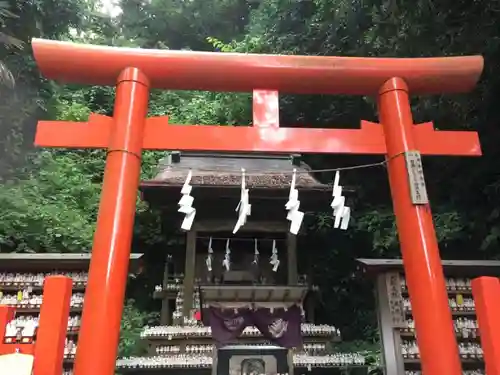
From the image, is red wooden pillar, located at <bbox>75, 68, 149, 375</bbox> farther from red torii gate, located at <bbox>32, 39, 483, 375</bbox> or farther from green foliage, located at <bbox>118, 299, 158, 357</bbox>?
green foliage, located at <bbox>118, 299, 158, 357</bbox>

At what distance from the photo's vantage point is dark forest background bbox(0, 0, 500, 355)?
305 inches

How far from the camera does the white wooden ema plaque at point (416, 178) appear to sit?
3.86 m

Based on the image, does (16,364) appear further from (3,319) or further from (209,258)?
(209,258)

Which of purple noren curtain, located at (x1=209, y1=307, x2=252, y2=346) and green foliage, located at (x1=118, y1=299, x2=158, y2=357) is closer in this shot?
purple noren curtain, located at (x1=209, y1=307, x2=252, y2=346)

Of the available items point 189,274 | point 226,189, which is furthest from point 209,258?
point 226,189

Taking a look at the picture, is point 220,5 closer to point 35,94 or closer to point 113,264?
point 35,94

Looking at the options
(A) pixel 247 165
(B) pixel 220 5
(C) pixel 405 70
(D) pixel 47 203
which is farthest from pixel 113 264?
(B) pixel 220 5

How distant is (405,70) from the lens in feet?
14.5

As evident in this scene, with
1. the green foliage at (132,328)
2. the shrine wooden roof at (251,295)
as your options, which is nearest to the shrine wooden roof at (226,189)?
the shrine wooden roof at (251,295)

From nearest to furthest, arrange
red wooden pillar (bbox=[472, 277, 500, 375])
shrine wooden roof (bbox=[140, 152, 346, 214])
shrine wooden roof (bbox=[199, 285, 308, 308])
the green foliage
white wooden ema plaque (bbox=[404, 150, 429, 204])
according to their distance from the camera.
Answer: red wooden pillar (bbox=[472, 277, 500, 375]) < white wooden ema plaque (bbox=[404, 150, 429, 204]) < shrine wooden roof (bbox=[199, 285, 308, 308]) < shrine wooden roof (bbox=[140, 152, 346, 214]) < the green foliage

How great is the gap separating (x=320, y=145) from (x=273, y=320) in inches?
152

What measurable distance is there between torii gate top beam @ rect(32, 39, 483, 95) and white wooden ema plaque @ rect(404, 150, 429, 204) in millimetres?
881

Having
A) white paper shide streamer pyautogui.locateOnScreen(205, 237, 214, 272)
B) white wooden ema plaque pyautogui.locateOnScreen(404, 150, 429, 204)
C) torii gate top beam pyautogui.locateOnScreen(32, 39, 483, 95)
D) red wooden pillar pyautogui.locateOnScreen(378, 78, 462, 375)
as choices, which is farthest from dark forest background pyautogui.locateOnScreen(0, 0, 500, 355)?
white wooden ema plaque pyautogui.locateOnScreen(404, 150, 429, 204)

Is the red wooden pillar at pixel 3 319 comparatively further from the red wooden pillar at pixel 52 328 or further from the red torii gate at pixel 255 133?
the red torii gate at pixel 255 133
